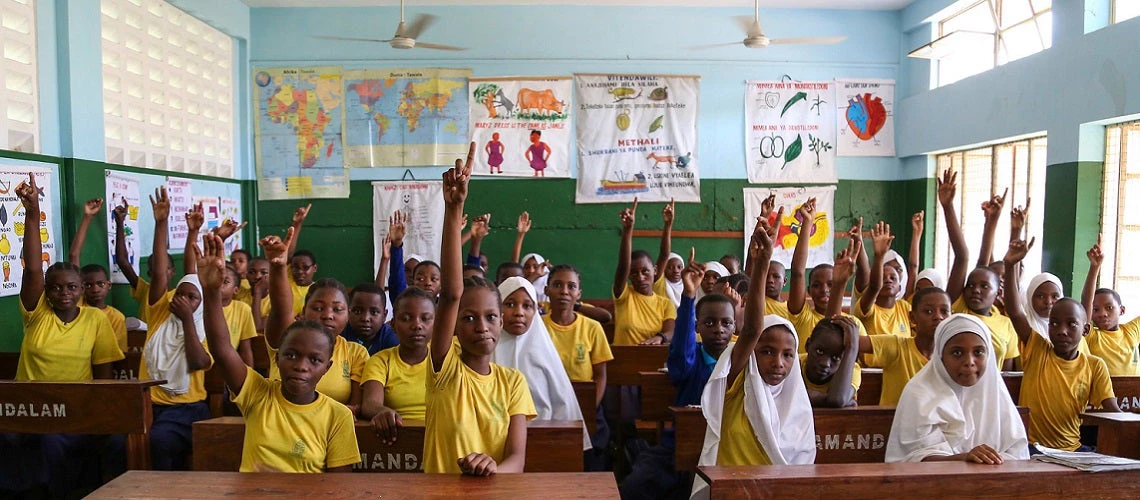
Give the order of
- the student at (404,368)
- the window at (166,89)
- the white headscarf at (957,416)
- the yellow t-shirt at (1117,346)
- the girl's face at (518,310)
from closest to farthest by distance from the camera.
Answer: the white headscarf at (957,416)
the student at (404,368)
the girl's face at (518,310)
the yellow t-shirt at (1117,346)
the window at (166,89)

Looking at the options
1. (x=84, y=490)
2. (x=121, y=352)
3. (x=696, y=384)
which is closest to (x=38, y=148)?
(x=121, y=352)

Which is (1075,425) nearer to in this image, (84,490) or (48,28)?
(84,490)

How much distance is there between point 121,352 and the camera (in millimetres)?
3754

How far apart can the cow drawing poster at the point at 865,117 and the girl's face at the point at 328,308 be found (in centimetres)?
588

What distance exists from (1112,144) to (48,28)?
657 cm

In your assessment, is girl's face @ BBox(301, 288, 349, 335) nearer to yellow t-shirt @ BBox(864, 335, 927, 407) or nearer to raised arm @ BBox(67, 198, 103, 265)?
yellow t-shirt @ BBox(864, 335, 927, 407)

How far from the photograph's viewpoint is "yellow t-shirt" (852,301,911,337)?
3.96 m

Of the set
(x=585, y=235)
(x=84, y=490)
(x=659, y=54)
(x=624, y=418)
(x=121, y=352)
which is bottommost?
(x=84, y=490)

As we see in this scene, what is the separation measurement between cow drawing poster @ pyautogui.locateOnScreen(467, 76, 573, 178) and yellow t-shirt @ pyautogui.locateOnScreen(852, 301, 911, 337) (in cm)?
380

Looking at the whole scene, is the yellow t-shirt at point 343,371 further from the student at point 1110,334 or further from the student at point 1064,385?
the student at point 1110,334

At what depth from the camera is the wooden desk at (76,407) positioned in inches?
111

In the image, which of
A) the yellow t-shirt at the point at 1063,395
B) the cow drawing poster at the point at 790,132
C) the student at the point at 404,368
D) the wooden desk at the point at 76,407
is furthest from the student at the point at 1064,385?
the cow drawing poster at the point at 790,132

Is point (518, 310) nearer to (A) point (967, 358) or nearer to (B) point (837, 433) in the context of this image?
(B) point (837, 433)

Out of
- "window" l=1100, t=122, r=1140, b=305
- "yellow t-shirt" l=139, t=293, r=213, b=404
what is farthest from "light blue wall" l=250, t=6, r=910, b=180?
"yellow t-shirt" l=139, t=293, r=213, b=404
